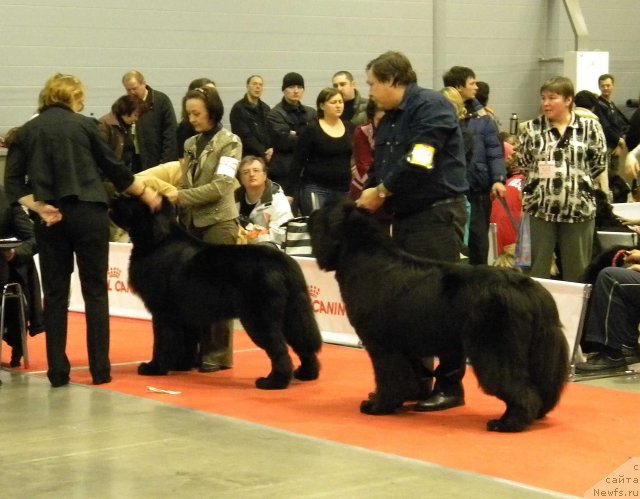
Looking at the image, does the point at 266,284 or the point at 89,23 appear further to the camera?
the point at 89,23

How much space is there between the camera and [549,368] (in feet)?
15.6

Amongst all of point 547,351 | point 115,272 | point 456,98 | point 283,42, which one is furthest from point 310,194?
point 283,42

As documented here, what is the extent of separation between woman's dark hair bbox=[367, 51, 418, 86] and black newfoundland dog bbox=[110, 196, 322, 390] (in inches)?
44.2

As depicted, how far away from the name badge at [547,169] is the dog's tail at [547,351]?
6.54 feet

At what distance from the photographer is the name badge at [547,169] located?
6.62 metres

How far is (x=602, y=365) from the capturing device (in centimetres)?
605

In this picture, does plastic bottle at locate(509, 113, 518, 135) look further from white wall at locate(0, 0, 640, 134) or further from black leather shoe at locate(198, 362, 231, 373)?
black leather shoe at locate(198, 362, 231, 373)

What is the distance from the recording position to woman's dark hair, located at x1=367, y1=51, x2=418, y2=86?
5191 millimetres

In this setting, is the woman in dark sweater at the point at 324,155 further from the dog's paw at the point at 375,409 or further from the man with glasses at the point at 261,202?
the dog's paw at the point at 375,409

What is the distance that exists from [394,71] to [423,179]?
0.52 meters

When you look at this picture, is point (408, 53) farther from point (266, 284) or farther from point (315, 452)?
point (315, 452)

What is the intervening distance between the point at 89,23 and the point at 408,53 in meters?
4.26

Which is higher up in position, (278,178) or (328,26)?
(328,26)

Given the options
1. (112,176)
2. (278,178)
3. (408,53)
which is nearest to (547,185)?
(112,176)
